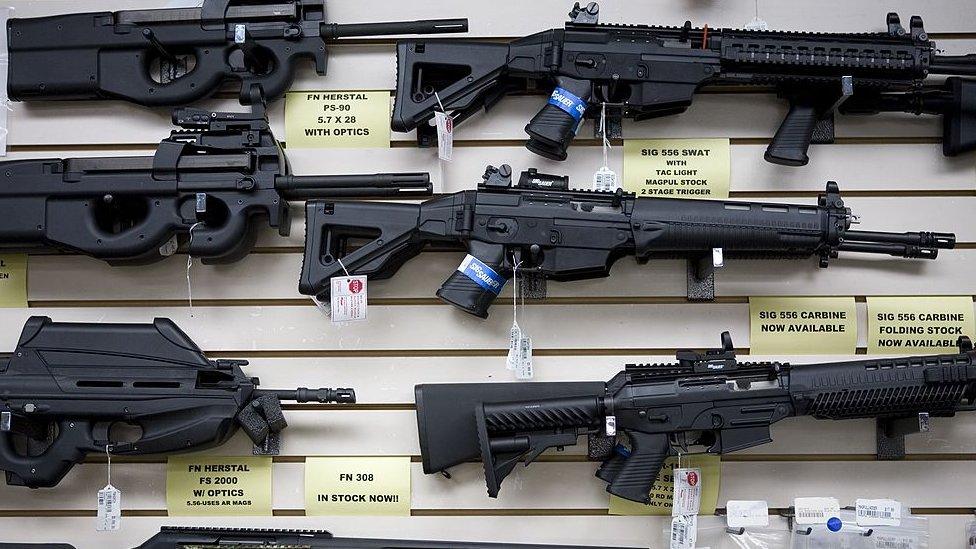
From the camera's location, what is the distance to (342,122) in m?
2.90

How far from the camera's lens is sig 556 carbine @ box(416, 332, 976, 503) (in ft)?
8.21

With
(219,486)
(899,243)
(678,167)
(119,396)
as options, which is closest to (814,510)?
(899,243)

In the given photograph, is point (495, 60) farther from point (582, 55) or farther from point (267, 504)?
point (267, 504)

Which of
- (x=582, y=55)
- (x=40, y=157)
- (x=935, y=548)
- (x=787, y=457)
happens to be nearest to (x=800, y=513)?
(x=787, y=457)

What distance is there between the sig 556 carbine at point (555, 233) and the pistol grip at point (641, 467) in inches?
19.7

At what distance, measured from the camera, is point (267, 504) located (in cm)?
279

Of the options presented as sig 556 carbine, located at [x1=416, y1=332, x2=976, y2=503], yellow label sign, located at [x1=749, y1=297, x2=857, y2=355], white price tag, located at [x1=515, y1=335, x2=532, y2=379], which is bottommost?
sig 556 carbine, located at [x1=416, y1=332, x2=976, y2=503]

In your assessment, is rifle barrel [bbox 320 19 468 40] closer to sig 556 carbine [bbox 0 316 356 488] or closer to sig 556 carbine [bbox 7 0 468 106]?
sig 556 carbine [bbox 7 0 468 106]

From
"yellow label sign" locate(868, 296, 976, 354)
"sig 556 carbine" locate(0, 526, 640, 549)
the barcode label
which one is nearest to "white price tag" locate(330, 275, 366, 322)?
"sig 556 carbine" locate(0, 526, 640, 549)

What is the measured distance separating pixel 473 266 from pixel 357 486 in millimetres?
783

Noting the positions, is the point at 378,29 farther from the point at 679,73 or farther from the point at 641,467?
the point at 641,467

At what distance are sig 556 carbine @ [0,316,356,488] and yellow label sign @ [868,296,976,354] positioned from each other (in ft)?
5.35

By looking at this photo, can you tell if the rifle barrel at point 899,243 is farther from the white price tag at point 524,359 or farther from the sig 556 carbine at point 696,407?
the white price tag at point 524,359

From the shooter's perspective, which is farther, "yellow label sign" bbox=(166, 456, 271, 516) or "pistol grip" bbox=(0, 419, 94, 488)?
"yellow label sign" bbox=(166, 456, 271, 516)
